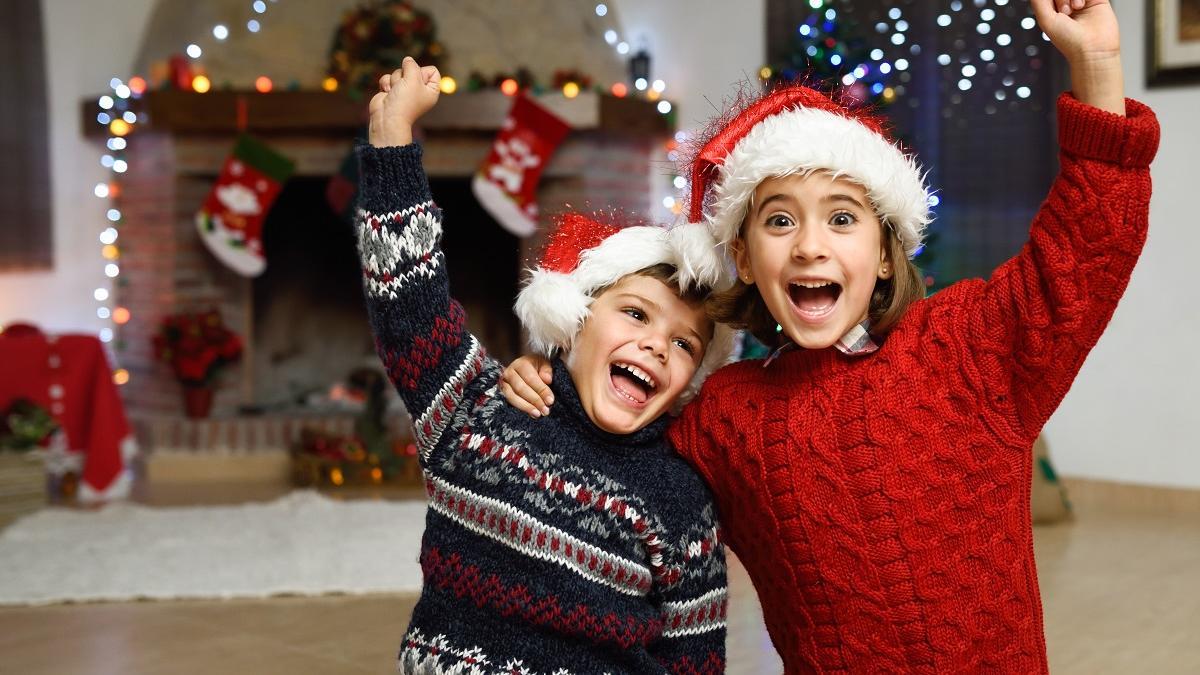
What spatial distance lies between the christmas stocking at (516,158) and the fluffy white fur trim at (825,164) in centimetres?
332

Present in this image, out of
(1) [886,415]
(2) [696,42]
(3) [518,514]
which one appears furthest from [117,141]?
(1) [886,415]

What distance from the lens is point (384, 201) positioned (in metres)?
1.39

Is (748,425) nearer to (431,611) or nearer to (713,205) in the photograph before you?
(713,205)

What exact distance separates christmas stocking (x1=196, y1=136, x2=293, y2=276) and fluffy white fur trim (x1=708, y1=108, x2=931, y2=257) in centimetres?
359

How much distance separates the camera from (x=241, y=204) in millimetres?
4695

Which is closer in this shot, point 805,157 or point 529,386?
point 805,157

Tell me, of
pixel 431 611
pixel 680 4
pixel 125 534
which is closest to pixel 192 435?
pixel 125 534

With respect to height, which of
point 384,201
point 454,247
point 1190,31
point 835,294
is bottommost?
point 454,247

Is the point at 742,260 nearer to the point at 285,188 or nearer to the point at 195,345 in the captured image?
the point at 195,345

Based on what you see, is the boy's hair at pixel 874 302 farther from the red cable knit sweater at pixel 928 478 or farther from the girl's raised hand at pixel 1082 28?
the girl's raised hand at pixel 1082 28

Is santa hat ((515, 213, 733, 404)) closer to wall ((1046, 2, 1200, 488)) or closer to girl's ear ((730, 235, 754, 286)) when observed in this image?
girl's ear ((730, 235, 754, 286))

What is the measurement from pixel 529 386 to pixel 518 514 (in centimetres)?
17

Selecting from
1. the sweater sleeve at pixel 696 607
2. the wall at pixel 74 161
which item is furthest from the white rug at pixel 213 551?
the sweater sleeve at pixel 696 607

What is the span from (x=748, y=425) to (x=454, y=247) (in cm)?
411
